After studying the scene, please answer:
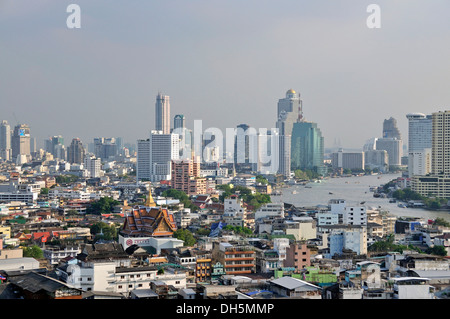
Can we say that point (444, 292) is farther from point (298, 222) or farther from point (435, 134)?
point (435, 134)

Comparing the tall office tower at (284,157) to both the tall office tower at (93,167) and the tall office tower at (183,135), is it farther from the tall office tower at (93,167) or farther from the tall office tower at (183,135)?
the tall office tower at (93,167)

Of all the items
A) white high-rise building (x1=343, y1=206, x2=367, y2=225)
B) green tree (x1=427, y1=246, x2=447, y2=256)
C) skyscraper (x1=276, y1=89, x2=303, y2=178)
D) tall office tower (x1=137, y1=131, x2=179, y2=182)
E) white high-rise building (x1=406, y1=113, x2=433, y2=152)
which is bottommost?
green tree (x1=427, y1=246, x2=447, y2=256)

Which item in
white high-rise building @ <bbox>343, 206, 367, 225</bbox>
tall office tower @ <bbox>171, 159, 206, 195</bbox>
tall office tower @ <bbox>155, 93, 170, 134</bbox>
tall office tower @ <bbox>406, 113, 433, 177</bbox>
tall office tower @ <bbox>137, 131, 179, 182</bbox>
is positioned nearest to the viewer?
white high-rise building @ <bbox>343, 206, 367, 225</bbox>

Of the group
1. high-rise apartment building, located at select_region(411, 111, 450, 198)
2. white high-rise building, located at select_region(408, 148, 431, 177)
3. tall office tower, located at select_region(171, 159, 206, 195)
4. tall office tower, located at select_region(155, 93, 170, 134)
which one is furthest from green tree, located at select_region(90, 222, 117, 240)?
tall office tower, located at select_region(155, 93, 170, 134)

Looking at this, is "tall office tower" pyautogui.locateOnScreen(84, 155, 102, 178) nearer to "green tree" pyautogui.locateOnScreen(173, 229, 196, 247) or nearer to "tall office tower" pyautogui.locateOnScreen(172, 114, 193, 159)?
"tall office tower" pyautogui.locateOnScreen(172, 114, 193, 159)

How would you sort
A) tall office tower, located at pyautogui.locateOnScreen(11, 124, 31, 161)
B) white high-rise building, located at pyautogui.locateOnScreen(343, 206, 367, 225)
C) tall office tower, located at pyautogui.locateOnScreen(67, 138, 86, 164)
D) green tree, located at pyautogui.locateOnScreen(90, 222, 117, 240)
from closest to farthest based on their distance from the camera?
green tree, located at pyautogui.locateOnScreen(90, 222, 117, 240) < white high-rise building, located at pyautogui.locateOnScreen(343, 206, 367, 225) < tall office tower, located at pyautogui.locateOnScreen(11, 124, 31, 161) < tall office tower, located at pyautogui.locateOnScreen(67, 138, 86, 164)
